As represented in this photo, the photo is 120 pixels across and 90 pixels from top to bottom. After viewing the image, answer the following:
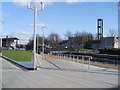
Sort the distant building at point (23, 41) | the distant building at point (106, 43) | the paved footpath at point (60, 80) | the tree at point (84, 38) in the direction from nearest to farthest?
1. the paved footpath at point (60, 80)
2. the distant building at point (106, 43)
3. the tree at point (84, 38)
4. the distant building at point (23, 41)

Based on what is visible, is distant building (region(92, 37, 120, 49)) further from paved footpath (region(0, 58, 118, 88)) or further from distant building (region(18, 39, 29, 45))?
paved footpath (region(0, 58, 118, 88))

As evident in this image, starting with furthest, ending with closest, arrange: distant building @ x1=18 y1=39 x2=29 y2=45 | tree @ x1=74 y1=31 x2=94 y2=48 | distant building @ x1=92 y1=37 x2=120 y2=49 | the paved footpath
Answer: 1. distant building @ x1=18 y1=39 x2=29 y2=45
2. tree @ x1=74 y1=31 x2=94 y2=48
3. distant building @ x1=92 y1=37 x2=120 y2=49
4. the paved footpath

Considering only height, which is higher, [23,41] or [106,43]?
[23,41]

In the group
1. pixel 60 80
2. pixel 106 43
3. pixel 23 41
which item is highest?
pixel 23 41

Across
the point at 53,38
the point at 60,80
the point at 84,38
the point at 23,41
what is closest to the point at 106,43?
the point at 84,38

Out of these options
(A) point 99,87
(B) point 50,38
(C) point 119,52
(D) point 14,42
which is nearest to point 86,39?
(B) point 50,38

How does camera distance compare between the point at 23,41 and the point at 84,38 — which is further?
the point at 23,41

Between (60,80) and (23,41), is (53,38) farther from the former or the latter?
(60,80)

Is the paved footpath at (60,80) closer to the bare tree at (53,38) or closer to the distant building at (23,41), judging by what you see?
the bare tree at (53,38)

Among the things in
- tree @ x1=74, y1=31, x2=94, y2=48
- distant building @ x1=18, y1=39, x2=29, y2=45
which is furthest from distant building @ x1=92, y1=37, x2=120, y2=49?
distant building @ x1=18, y1=39, x2=29, y2=45

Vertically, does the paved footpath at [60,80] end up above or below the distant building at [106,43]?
below

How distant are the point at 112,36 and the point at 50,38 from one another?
26.3 meters

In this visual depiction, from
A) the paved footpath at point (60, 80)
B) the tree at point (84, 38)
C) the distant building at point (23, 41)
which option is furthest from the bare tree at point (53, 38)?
the paved footpath at point (60, 80)

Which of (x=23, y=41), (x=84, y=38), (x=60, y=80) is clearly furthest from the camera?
(x=23, y=41)
